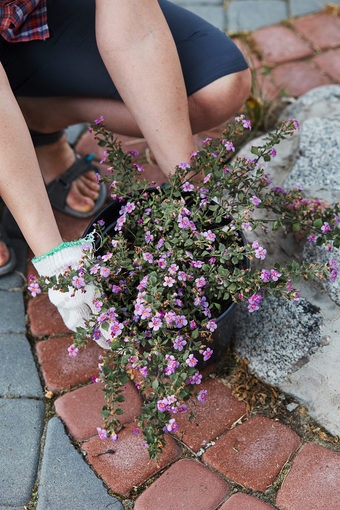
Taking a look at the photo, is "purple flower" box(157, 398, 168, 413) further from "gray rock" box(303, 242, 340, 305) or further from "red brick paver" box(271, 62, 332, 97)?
"red brick paver" box(271, 62, 332, 97)

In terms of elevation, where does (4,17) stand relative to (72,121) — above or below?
above

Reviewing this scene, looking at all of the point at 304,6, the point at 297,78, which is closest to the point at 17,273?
the point at 297,78

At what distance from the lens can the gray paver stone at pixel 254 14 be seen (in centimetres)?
301

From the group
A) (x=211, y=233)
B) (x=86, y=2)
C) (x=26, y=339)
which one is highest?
(x=86, y=2)

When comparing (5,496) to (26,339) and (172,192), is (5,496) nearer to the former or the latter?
(26,339)

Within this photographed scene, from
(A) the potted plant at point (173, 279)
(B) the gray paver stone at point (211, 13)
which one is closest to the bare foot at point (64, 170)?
(A) the potted plant at point (173, 279)

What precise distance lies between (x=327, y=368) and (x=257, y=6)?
7.72 ft

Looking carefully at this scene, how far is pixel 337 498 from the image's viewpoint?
1.33 m

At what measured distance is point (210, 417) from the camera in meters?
1.53

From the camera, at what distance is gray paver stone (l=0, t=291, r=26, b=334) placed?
1.78m

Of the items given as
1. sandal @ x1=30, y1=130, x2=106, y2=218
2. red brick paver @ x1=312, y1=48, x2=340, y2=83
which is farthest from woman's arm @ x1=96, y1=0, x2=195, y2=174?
red brick paver @ x1=312, y1=48, x2=340, y2=83

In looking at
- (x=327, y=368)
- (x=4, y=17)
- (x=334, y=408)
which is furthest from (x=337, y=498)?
(x=4, y=17)

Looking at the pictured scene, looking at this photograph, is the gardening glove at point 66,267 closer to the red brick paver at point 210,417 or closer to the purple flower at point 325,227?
the red brick paver at point 210,417

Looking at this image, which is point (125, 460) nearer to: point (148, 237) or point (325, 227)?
point (148, 237)
